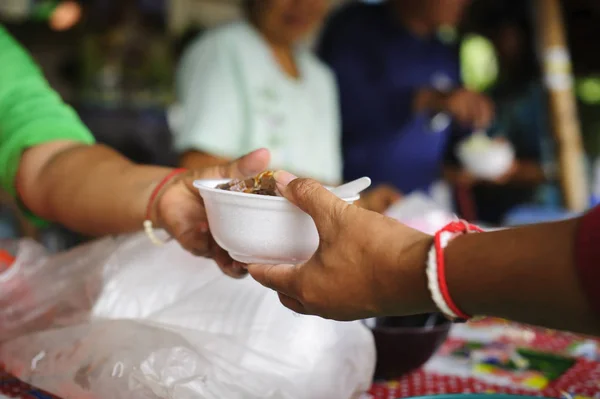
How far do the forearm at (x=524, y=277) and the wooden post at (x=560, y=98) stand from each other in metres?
2.27

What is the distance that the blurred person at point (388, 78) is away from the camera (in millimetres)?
2248

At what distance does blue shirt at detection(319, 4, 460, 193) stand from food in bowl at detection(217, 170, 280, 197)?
1.60 meters

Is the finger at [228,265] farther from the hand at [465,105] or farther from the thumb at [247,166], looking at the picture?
the hand at [465,105]

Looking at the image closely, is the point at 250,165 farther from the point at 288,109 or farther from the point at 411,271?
the point at 288,109

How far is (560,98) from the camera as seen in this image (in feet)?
8.17

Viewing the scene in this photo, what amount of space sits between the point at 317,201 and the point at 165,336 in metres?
0.30

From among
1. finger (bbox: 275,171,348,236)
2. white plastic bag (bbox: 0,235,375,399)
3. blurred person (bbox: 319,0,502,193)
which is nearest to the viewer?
finger (bbox: 275,171,348,236)

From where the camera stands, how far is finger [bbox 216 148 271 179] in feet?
2.61

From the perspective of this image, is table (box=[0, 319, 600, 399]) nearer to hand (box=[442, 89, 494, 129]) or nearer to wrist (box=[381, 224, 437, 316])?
wrist (box=[381, 224, 437, 316])

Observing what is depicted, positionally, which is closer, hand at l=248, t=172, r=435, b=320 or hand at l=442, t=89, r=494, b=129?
hand at l=248, t=172, r=435, b=320

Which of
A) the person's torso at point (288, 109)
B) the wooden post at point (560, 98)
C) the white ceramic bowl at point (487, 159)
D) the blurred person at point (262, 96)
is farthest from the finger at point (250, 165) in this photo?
the wooden post at point (560, 98)

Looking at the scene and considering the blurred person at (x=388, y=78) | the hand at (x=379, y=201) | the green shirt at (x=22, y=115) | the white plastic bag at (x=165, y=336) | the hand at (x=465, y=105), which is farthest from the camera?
the blurred person at (x=388, y=78)

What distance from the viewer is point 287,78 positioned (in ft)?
6.35

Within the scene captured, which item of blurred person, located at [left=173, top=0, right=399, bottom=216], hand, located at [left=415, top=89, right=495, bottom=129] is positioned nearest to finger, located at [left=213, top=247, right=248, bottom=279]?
blurred person, located at [left=173, top=0, right=399, bottom=216]
